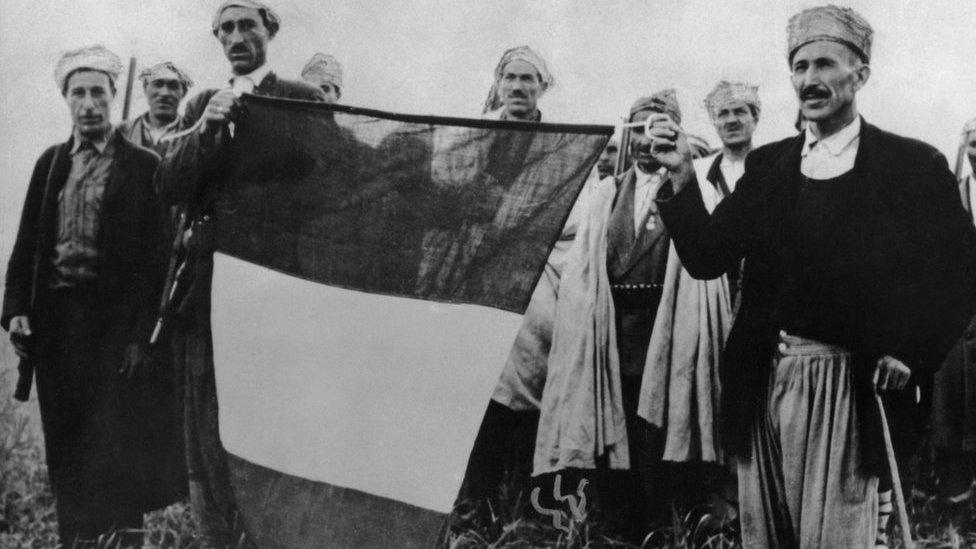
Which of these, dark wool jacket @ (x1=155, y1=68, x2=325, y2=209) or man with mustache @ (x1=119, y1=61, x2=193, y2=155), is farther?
man with mustache @ (x1=119, y1=61, x2=193, y2=155)

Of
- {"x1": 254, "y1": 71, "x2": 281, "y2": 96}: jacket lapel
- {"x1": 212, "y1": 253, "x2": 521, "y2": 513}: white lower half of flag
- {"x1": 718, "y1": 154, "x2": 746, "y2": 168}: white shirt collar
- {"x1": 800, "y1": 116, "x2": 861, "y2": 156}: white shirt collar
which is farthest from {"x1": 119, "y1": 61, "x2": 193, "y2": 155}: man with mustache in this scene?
{"x1": 800, "y1": 116, "x2": 861, "y2": 156}: white shirt collar

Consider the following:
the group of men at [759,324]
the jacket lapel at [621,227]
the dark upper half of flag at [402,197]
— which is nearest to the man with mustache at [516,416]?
the group of men at [759,324]

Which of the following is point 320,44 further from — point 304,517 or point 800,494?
point 800,494

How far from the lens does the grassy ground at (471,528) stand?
4156 mm

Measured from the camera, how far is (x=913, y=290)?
3.79 m

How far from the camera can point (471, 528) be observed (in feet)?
14.4

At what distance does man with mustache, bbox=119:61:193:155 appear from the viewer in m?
4.85

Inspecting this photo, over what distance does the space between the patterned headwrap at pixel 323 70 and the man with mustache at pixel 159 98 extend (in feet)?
1.72

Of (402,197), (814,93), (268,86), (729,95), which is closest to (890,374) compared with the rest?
(814,93)

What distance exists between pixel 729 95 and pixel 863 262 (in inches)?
39.7

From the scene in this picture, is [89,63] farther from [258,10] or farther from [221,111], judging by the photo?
[221,111]

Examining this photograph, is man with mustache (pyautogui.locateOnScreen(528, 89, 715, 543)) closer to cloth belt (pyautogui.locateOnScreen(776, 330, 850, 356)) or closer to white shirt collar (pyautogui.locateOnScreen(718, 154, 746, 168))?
white shirt collar (pyautogui.locateOnScreen(718, 154, 746, 168))

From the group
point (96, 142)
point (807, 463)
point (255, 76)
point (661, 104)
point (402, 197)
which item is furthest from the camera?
point (96, 142)

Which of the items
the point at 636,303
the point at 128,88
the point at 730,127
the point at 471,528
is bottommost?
the point at 471,528
